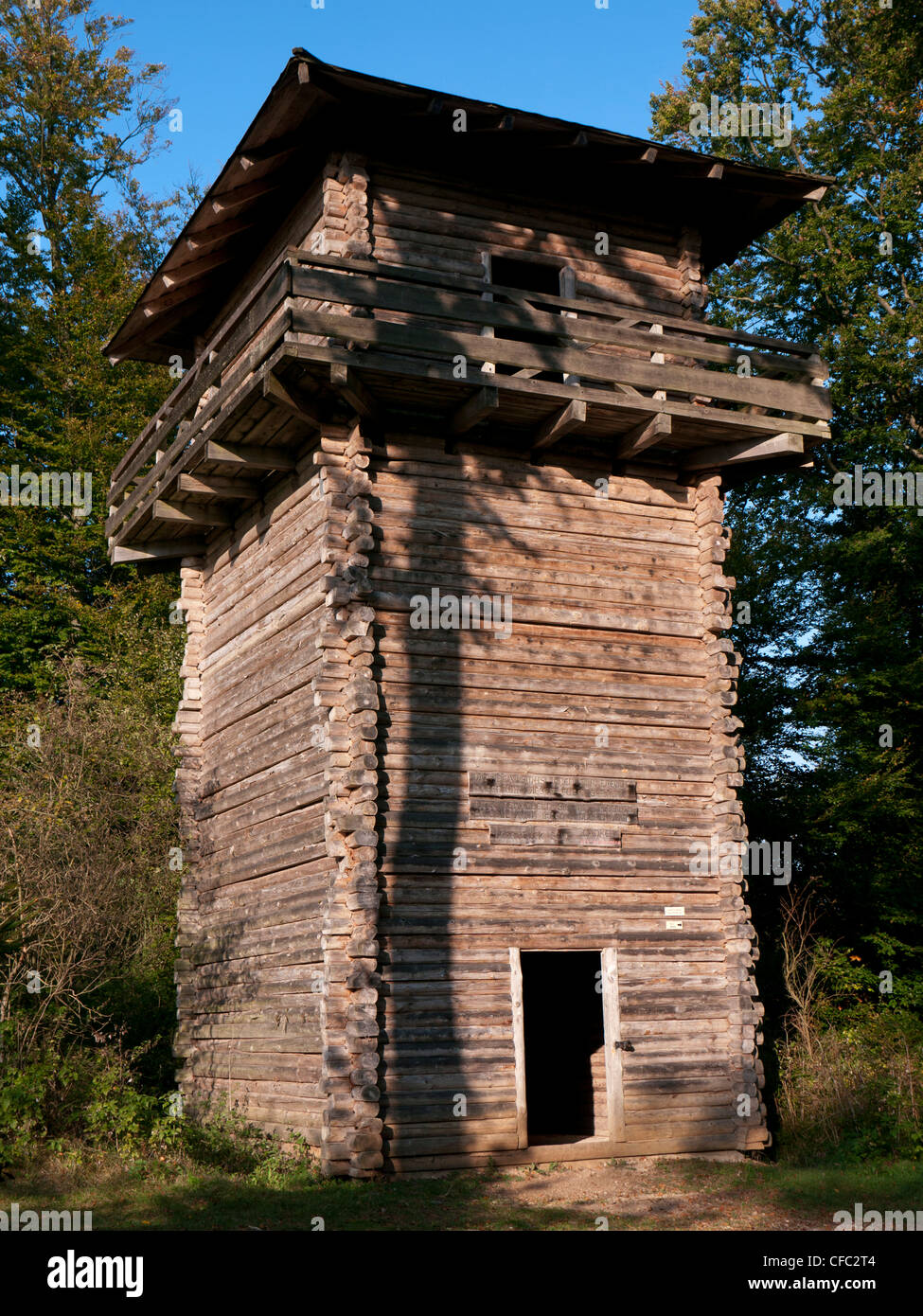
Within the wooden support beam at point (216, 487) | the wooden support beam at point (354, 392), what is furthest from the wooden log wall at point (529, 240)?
the wooden support beam at point (216, 487)

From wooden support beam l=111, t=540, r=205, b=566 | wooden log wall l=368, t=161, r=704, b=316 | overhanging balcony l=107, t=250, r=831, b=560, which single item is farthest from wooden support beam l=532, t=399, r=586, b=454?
wooden support beam l=111, t=540, r=205, b=566

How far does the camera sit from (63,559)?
94.9ft

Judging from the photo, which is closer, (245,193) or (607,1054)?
(607,1054)

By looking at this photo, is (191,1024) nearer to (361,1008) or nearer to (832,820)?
(361,1008)

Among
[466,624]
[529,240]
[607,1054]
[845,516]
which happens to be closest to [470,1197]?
[607,1054]

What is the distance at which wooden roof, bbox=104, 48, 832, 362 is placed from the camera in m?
13.8

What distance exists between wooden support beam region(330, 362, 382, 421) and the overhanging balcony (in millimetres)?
23

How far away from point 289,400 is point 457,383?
1825 mm

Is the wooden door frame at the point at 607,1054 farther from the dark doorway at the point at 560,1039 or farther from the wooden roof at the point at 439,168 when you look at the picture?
the wooden roof at the point at 439,168

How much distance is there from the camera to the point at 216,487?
50.7 ft

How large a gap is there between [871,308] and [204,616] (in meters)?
17.7

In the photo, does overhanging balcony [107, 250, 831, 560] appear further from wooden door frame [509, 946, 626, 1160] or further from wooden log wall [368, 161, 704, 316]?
wooden door frame [509, 946, 626, 1160]

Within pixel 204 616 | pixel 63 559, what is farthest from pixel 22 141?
pixel 204 616

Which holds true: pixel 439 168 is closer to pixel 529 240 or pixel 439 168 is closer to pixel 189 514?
pixel 529 240
